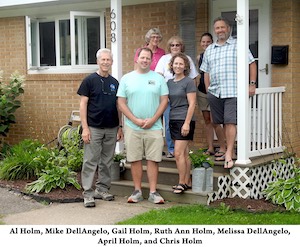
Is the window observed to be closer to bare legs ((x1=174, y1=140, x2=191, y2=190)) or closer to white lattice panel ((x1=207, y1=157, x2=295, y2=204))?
bare legs ((x1=174, y1=140, x2=191, y2=190))

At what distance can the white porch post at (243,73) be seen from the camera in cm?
759

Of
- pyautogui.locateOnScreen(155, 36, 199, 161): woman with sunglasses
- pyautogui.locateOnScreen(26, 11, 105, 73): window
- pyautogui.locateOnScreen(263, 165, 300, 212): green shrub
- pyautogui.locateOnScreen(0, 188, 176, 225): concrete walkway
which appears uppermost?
pyautogui.locateOnScreen(26, 11, 105, 73): window

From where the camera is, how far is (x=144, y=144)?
7.47 m

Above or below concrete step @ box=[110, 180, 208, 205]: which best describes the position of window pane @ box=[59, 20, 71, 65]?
above

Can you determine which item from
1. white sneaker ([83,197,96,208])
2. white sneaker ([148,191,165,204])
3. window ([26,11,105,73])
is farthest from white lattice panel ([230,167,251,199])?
window ([26,11,105,73])

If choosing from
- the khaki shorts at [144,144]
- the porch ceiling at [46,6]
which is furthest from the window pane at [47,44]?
the khaki shorts at [144,144]

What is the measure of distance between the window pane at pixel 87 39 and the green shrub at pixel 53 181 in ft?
10.3

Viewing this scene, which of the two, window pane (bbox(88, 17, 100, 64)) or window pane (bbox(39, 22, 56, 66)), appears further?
window pane (bbox(39, 22, 56, 66))

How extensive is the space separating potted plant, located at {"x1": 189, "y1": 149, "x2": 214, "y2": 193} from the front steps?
0.10m

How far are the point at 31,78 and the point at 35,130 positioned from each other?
1069 mm

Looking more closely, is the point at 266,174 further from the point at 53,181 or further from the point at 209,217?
the point at 53,181

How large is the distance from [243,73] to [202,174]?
1438mm

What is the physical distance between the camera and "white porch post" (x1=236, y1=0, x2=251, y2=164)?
7586 mm

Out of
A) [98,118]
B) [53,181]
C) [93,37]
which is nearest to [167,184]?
[98,118]
